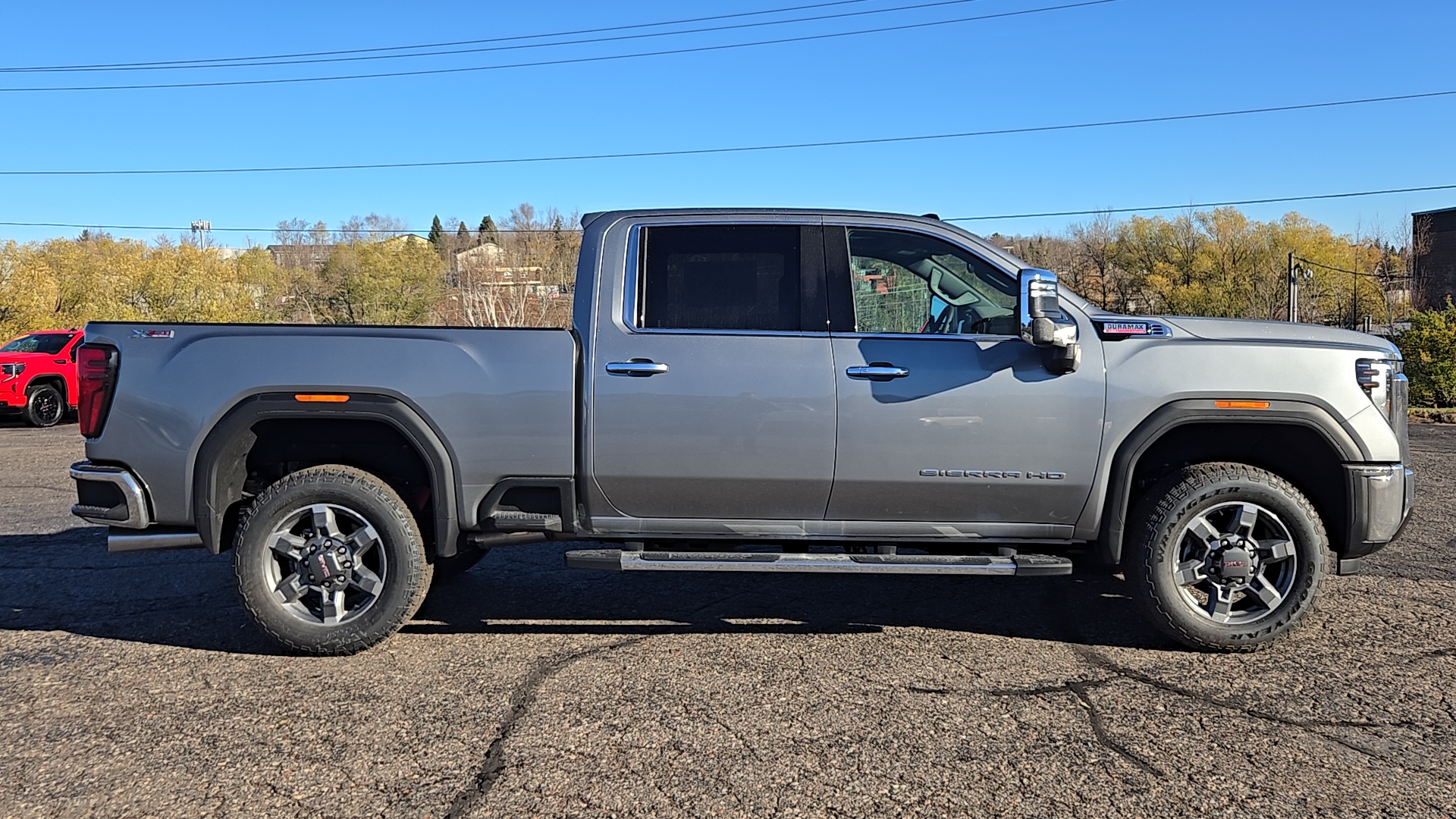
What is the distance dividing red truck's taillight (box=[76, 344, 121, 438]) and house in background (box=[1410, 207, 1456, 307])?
75.2 metres

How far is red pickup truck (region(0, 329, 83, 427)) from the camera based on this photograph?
17.5m

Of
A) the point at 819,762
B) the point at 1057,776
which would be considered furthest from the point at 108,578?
the point at 1057,776

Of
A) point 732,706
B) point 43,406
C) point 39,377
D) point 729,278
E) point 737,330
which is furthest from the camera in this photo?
point 43,406

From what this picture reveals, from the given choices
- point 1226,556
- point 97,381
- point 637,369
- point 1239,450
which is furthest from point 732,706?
point 97,381

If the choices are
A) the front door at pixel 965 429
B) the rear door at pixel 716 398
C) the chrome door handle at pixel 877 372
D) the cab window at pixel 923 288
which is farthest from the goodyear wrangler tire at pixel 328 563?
the cab window at pixel 923 288

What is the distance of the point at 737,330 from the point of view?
4820mm

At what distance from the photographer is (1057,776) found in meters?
3.47

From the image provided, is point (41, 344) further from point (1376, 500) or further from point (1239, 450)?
point (1376, 500)

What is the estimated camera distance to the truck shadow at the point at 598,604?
17.2 feet

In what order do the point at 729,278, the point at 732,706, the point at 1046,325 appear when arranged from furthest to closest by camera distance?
the point at 729,278
the point at 1046,325
the point at 732,706

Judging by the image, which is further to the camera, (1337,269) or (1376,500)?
(1337,269)

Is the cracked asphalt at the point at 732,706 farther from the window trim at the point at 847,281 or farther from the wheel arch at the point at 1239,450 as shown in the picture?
the window trim at the point at 847,281

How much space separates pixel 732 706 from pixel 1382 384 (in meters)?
3.26

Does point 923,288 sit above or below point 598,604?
above
